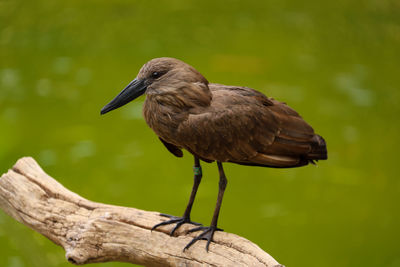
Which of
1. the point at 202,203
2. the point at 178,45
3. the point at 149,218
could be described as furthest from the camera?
the point at 178,45

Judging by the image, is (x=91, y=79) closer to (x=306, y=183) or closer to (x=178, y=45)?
(x=178, y=45)

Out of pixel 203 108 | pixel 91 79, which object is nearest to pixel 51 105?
pixel 91 79

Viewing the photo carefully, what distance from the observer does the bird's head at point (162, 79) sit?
2.31 metres

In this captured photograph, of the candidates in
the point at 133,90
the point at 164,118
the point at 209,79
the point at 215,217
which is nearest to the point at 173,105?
the point at 164,118

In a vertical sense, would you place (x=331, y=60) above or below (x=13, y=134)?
above

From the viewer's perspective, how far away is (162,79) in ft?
7.60

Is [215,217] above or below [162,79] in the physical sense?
below

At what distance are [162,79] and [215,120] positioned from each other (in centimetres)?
26

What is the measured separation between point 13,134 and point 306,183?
2.39m

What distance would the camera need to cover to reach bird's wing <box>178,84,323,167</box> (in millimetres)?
2279

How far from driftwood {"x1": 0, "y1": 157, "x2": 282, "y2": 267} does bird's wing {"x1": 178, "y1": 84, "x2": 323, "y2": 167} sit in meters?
0.38

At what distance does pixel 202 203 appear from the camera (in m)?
4.33

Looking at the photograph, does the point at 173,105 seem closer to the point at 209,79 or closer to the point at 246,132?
the point at 246,132

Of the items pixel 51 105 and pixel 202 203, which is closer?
pixel 202 203
